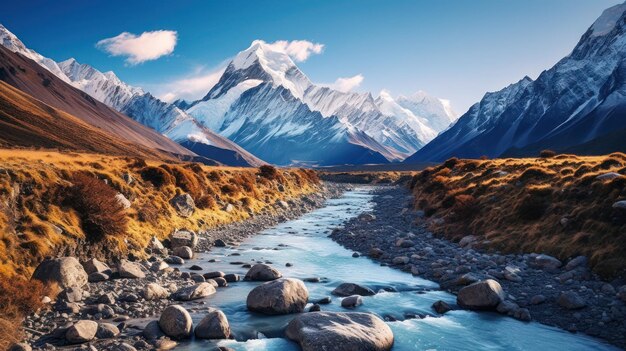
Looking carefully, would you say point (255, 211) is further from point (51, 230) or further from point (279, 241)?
point (51, 230)

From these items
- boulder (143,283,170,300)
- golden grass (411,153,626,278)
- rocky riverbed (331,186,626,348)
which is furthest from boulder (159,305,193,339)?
golden grass (411,153,626,278)

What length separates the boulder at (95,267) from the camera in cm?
1965

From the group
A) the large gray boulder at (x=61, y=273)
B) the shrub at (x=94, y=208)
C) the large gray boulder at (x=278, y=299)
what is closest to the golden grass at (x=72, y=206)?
the shrub at (x=94, y=208)

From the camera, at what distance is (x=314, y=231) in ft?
136

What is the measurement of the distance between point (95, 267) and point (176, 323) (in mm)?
7676

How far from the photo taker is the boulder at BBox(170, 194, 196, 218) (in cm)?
3400

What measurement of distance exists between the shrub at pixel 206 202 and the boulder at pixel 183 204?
2807 millimetres

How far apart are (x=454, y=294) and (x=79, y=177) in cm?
2134

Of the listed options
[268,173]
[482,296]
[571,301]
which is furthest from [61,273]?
[268,173]

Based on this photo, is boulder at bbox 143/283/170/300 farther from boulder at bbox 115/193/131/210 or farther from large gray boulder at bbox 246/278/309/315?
boulder at bbox 115/193/131/210

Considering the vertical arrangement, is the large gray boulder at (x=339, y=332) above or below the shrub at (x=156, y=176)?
below

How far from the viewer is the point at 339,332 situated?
13789 millimetres

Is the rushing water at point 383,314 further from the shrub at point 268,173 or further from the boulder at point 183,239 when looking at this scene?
the shrub at point 268,173

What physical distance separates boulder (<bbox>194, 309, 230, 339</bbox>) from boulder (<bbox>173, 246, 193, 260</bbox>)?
481 inches
